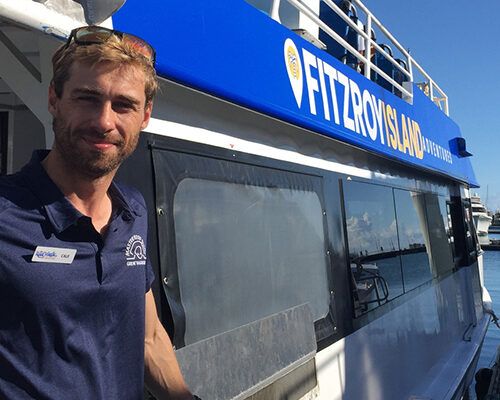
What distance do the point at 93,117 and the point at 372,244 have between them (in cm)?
299

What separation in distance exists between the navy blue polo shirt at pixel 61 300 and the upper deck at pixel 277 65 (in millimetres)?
465

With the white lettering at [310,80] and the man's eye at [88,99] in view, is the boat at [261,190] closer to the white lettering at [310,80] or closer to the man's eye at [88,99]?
A: the white lettering at [310,80]

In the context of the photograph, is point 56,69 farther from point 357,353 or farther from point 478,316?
point 478,316

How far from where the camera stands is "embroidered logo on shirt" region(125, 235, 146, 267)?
1.28 meters

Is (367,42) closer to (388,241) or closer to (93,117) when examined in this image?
(388,241)

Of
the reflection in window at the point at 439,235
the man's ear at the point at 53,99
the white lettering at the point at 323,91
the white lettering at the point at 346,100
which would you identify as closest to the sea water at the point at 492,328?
the reflection in window at the point at 439,235

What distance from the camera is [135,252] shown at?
131 cm

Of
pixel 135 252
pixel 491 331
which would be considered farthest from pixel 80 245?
pixel 491 331

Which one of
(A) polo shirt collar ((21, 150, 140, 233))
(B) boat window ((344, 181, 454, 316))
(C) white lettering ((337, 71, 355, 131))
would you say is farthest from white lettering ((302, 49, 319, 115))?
(A) polo shirt collar ((21, 150, 140, 233))

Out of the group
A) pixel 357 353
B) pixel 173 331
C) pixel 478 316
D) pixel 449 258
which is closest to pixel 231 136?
pixel 173 331

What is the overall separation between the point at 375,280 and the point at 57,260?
2.98 meters

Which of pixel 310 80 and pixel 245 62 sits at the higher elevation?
pixel 310 80

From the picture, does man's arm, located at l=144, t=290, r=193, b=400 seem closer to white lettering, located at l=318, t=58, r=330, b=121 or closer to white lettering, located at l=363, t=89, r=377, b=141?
white lettering, located at l=318, t=58, r=330, b=121

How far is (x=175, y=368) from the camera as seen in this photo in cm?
150
